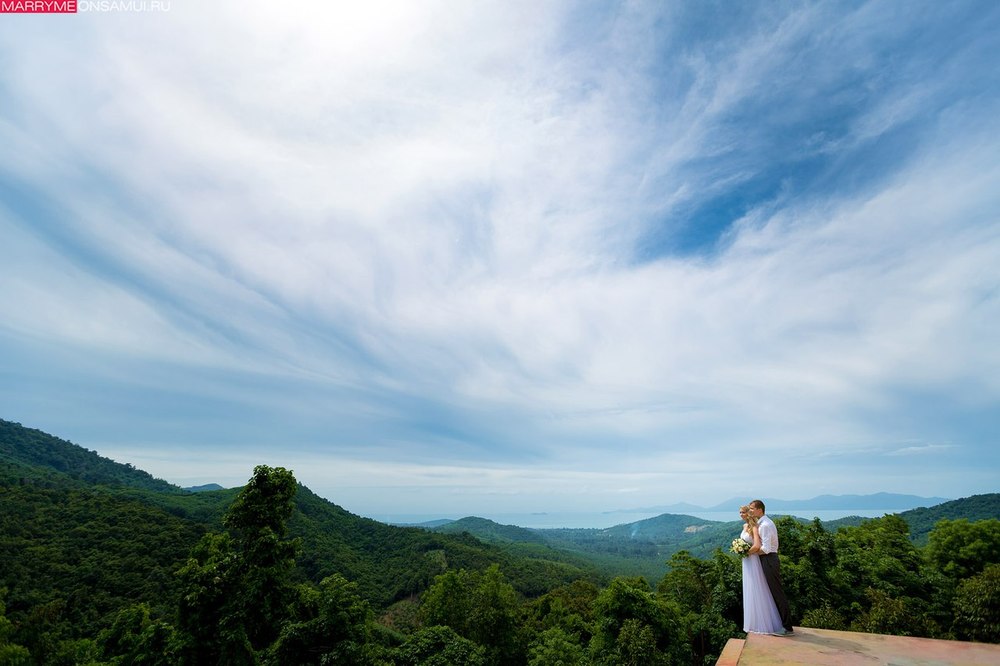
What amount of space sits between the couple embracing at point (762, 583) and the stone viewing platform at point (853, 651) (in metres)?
0.70

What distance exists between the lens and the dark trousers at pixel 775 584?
7.38 m

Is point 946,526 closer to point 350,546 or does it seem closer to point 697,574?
point 697,574

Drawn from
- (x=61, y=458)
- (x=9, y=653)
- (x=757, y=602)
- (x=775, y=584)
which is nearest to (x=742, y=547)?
(x=775, y=584)

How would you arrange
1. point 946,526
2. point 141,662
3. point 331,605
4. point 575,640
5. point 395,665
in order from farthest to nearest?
point 575,640, point 395,665, point 946,526, point 331,605, point 141,662

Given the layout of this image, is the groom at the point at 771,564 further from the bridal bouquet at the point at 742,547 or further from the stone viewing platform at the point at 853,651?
the stone viewing platform at the point at 853,651

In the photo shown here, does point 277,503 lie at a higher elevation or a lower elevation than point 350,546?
higher

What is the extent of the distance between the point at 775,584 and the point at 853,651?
196cm

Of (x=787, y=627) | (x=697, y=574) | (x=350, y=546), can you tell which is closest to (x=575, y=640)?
(x=697, y=574)

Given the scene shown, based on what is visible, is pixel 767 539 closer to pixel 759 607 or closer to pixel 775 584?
pixel 775 584

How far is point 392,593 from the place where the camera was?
95.1 meters

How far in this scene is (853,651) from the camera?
5.59 meters

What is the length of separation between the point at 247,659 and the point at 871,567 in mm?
30958

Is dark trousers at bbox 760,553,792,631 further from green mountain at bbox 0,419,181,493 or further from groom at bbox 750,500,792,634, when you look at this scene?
green mountain at bbox 0,419,181,493

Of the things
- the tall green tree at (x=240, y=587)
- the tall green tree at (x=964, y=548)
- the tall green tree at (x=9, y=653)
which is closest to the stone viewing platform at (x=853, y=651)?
the tall green tree at (x=240, y=587)
